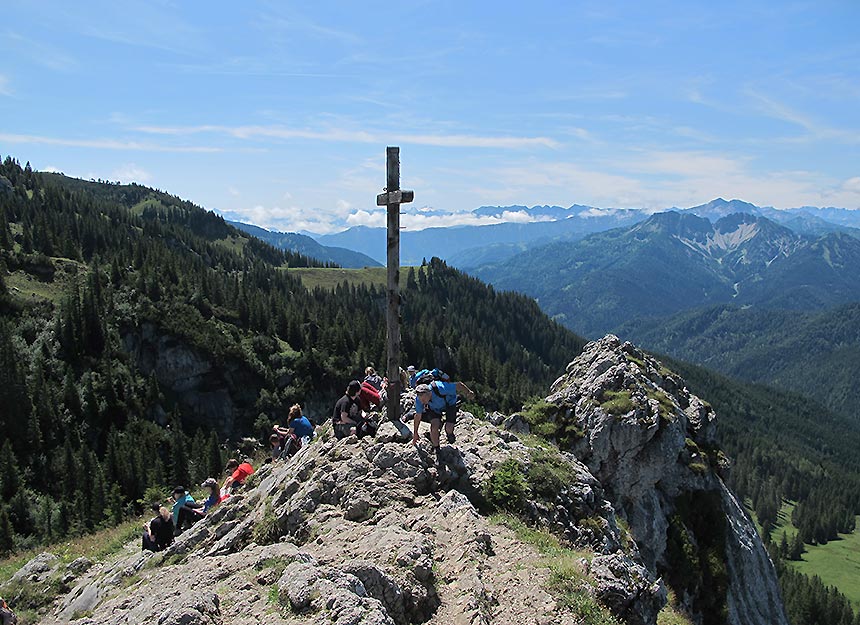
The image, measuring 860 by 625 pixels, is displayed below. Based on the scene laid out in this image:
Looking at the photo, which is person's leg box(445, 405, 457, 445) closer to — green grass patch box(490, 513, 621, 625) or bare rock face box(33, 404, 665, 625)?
bare rock face box(33, 404, 665, 625)

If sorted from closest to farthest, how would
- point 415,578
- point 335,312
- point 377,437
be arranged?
point 415,578
point 377,437
point 335,312

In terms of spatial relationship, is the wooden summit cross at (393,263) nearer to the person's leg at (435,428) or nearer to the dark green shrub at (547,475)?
the person's leg at (435,428)

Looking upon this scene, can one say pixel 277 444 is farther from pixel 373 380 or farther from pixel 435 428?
pixel 435 428

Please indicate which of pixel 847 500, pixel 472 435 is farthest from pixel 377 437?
pixel 847 500

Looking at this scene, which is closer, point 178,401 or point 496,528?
point 496,528

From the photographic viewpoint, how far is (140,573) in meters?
16.3

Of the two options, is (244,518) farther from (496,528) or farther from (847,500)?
(847,500)

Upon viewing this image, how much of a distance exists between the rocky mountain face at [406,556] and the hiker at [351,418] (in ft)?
1.48

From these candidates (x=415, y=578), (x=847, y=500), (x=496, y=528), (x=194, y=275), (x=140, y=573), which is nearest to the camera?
(x=415, y=578)

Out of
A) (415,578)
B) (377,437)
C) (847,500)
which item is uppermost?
(377,437)

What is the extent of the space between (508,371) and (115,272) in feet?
330

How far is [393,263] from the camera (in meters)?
17.7

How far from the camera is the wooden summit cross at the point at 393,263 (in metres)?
17.4

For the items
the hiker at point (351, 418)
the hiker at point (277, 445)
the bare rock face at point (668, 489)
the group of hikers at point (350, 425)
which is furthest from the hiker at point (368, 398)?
the bare rock face at point (668, 489)
